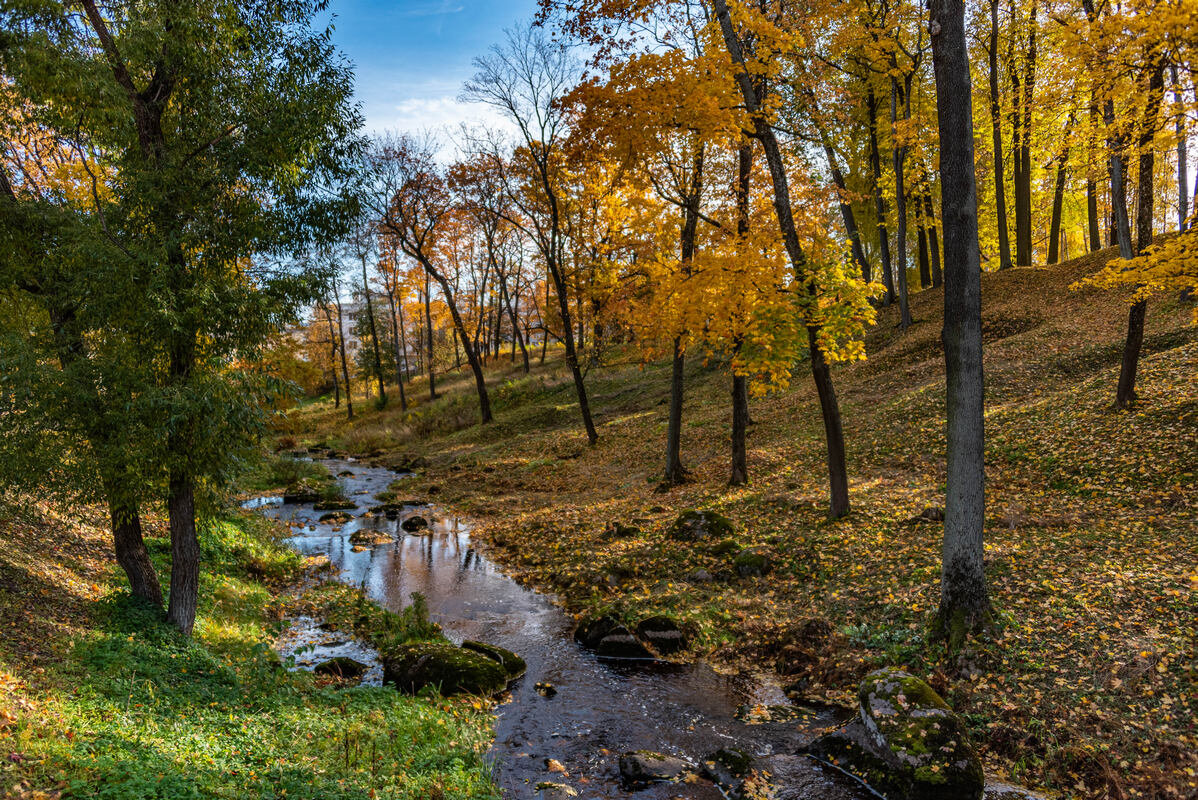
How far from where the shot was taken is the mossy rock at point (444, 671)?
805 cm

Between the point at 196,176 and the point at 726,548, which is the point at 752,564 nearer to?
the point at 726,548

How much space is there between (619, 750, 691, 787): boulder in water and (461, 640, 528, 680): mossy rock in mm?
2621

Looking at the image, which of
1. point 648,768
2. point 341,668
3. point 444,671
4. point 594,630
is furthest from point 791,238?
point 341,668

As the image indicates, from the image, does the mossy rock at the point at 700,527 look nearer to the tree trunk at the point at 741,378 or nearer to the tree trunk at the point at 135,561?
the tree trunk at the point at 741,378

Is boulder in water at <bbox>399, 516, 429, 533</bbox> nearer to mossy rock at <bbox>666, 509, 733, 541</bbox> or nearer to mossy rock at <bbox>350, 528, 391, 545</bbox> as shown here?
mossy rock at <bbox>350, 528, 391, 545</bbox>

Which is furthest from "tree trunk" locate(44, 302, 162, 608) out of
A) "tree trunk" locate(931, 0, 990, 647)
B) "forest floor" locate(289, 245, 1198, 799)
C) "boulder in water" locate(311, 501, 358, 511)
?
"boulder in water" locate(311, 501, 358, 511)

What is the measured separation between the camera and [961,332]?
7234 mm

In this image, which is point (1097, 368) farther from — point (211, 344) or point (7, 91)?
point (7, 91)

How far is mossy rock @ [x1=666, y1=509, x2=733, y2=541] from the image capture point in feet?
40.3

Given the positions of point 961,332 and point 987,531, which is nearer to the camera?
point 961,332

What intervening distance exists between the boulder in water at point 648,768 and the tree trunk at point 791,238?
6567 mm

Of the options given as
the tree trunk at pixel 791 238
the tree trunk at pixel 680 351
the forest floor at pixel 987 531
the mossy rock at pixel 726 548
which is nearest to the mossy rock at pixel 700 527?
the forest floor at pixel 987 531

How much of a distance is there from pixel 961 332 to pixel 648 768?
6.00 meters

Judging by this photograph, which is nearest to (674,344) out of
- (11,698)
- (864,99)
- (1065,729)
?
(1065,729)
